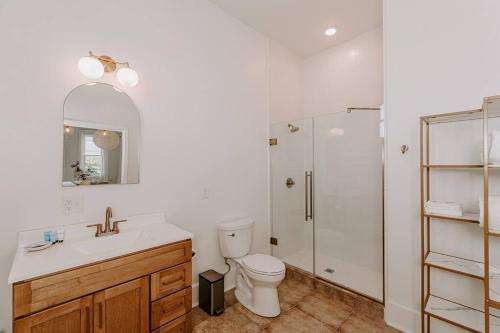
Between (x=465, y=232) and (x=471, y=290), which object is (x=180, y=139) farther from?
(x=471, y=290)

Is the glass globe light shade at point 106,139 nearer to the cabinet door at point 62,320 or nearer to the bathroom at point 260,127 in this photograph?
the bathroom at point 260,127

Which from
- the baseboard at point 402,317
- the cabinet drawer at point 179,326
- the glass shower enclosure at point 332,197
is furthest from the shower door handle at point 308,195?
the cabinet drawer at point 179,326

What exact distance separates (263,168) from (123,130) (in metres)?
1.58

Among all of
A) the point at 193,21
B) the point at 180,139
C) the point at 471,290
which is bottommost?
the point at 471,290

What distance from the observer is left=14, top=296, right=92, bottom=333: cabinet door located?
3.46 feet

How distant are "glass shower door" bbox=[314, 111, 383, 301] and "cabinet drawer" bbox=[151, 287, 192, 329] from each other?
1.54m

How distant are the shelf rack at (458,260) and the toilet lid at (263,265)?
1019 millimetres

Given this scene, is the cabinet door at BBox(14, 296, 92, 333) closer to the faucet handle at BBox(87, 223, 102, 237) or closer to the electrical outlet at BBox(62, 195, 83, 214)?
the faucet handle at BBox(87, 223, 102, 237)

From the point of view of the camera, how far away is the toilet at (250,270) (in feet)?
6.57

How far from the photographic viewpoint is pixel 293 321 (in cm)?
196

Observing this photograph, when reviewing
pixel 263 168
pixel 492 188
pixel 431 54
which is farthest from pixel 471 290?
pixel 263 168

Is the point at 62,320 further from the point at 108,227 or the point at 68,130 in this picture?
the point at 68,130

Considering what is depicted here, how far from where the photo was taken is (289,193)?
2.92 metres

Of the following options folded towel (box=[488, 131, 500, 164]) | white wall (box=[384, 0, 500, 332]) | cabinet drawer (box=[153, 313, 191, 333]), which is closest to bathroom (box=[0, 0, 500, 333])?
white wall (box=[384, 0, 500, 332])
